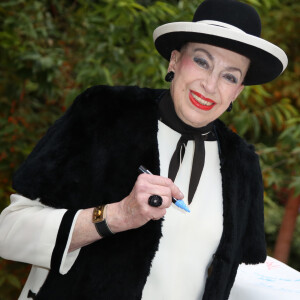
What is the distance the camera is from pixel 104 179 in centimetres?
154

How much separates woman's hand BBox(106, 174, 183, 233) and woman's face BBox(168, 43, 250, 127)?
0.39 metres

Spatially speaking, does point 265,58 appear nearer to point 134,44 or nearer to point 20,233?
point 20,233

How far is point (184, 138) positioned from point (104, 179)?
0.36 meters

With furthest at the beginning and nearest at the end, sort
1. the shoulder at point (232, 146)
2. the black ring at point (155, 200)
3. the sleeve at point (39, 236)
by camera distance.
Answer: the shoulder at point (232, 146)
the sleeve at point (39, 236)
the black ring at point (155, 200)

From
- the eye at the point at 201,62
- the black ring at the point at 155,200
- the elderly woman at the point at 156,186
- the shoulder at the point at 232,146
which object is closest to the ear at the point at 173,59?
the elderly woman at the point at 156,186

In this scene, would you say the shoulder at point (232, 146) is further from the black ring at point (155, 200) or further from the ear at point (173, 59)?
the black ring at point (155, 200)

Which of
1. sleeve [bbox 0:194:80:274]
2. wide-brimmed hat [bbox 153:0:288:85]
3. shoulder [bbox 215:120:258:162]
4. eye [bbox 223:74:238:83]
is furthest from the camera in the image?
shoulder [bbox 215:120:258:162]

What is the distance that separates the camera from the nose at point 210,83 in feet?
5.26

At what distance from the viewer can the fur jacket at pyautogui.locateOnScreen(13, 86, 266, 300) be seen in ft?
4.90

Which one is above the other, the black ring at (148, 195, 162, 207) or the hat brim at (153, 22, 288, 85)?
the hat brim at (153, 22, 288, 85)

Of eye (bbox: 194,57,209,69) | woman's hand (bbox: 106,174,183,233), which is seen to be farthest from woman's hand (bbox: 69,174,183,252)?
eye (bbox: 194,57,209,69)

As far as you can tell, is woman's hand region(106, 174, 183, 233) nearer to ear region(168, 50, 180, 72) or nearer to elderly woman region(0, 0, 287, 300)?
elderly woman region(0, 0, 287, 300)

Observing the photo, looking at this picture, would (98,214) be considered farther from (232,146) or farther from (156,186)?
(232,146)

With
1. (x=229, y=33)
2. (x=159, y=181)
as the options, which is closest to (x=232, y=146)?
(x=229, y=33)
